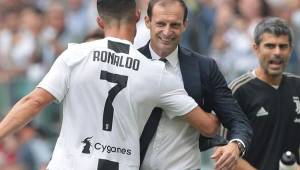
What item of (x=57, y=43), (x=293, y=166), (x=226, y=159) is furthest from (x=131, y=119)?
(x=57, y=43)

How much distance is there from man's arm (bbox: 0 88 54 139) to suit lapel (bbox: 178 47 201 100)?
99 cm

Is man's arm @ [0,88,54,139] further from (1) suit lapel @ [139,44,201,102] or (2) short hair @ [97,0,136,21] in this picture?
(1) suit lapel @ [139,44,201,102]

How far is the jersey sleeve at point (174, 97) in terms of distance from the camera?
6.50m

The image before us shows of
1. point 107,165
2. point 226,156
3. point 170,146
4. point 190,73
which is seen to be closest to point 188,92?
point 190,73

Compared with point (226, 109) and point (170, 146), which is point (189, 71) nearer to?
point (226, 109)

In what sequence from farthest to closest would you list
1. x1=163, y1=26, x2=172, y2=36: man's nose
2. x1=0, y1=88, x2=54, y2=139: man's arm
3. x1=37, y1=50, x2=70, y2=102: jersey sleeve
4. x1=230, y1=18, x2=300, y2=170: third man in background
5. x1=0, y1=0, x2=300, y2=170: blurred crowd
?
x1=0, y1=0, x2=300, y2=170: blurred crowd, x1=230, y1=18, x2=300, y2=170: third man in background, x1=163, y1=26, x2=172, y2=36: man's nose, x1=37, y1=50, x2=70, y2=102: jersey sleeve, x1=0, y1=88, x2=54, y2=139: man's arm

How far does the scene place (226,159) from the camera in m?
6.43

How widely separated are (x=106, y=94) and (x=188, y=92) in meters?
0.65

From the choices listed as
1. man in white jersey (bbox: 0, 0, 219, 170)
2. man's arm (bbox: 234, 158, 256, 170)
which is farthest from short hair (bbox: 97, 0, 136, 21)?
man's arm (bbox: 234, 158, 256, 170)

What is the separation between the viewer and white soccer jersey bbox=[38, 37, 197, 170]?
251 inches

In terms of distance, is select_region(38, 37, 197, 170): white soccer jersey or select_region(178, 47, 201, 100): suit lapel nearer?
select_region(38, 37, 197, 170): white soccer jersey

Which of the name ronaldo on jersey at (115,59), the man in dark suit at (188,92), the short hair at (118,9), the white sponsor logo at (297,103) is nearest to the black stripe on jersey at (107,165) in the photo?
the man in dark suit at (188,92)

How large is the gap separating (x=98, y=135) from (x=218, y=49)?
7.57 metres

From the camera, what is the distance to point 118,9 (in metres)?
6.52
